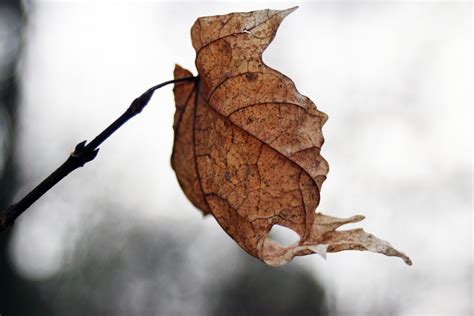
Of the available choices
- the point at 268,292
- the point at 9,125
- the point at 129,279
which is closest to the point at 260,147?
the point at 9,125

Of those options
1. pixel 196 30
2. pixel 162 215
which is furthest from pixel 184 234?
pixel 196 30

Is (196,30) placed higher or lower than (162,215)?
lower

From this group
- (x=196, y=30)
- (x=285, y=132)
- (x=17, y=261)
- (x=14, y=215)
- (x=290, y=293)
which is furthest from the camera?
(x=290, y=293)

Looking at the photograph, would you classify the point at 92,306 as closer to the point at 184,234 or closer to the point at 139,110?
the point at 184,234

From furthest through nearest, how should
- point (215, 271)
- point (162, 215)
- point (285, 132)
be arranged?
1. point (215, 271)
2. point (162, 215)
3. point (285, 132)

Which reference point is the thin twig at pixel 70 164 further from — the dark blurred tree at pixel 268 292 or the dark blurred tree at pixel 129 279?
the dark blurred tree at pixel 268 292

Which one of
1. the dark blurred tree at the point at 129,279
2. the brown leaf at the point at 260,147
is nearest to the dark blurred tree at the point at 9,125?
the dark blurred tree at the point at 129,279
